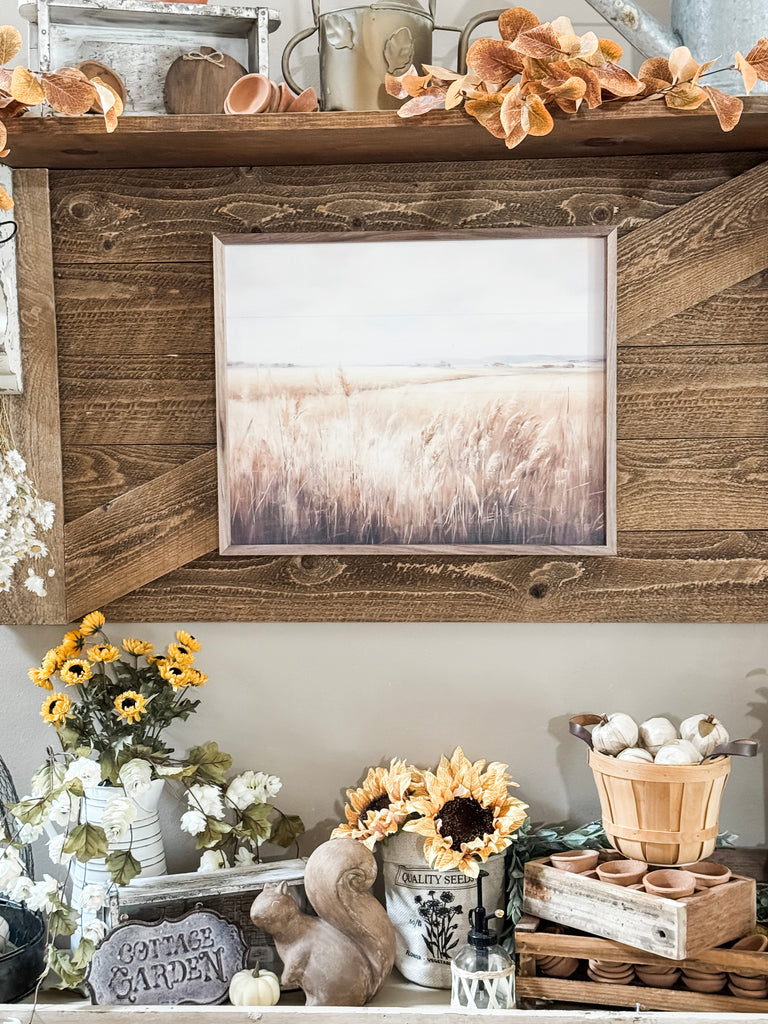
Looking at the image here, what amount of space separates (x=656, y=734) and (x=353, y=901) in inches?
17.2

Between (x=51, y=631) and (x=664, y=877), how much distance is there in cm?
93

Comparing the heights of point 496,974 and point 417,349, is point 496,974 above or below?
below

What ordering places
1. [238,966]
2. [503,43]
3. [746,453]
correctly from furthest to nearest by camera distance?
[746,453]
[238,966]
[503,43]

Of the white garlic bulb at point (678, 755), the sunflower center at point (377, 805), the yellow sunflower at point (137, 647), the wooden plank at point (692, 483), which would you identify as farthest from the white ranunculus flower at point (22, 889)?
the wooden plank at point (692, 483)

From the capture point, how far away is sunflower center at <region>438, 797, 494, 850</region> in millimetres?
1167

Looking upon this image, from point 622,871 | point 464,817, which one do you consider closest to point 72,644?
point 464,817

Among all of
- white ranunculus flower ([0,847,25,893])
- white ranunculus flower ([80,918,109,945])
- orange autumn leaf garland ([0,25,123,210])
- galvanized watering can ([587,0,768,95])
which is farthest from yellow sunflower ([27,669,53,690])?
galvanized watering can ([587,0,768,95])

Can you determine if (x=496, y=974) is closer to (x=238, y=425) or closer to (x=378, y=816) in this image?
(x=378, y=816)

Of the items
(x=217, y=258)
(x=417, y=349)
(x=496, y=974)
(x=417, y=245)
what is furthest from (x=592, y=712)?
(x=217, y=258)

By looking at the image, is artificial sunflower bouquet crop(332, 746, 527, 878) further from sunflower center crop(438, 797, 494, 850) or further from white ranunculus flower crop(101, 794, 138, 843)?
white ranunculus flower crop(101, 794, 138, 843)

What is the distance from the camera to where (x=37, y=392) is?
1349mm

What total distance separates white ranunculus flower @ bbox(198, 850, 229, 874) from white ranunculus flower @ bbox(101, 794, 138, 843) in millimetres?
124

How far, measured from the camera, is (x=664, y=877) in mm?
1119

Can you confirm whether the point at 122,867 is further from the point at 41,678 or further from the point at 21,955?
the point at 41,678
